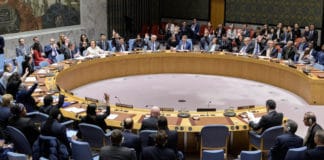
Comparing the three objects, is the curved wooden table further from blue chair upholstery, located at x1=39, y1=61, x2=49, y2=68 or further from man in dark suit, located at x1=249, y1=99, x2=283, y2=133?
man in dark suit, located at x1=249, y1=99, x2=283, y2=133

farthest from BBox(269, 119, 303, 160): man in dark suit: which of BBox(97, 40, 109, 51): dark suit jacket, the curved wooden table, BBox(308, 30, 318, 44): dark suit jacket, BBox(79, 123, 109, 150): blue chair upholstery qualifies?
BBox(308, 30, 318, 44): dark suit jacket

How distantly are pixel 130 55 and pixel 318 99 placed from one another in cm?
605

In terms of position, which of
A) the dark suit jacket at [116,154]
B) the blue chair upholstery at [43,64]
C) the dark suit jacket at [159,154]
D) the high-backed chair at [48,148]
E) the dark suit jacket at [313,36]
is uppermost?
the dark suit jacket at [313,36]

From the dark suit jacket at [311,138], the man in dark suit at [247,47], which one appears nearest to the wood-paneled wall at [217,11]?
the man in dark suit at [247,47]

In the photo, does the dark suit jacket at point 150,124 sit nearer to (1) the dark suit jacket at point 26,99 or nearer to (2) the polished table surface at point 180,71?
(2) the polished table surface at point 180,71

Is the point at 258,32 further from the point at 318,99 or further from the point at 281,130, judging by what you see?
the point at 281,130

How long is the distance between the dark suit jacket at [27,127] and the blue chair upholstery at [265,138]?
3.60m

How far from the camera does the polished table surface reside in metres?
Answer: 8.36

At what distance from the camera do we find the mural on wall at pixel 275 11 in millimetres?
18875

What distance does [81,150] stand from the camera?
6496mm

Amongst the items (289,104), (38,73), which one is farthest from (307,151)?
(38,73)

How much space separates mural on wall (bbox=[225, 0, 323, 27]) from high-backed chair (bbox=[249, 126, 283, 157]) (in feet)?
40.8

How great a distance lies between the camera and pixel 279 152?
21.5ft

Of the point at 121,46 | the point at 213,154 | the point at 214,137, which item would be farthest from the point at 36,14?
the point at 213,154
